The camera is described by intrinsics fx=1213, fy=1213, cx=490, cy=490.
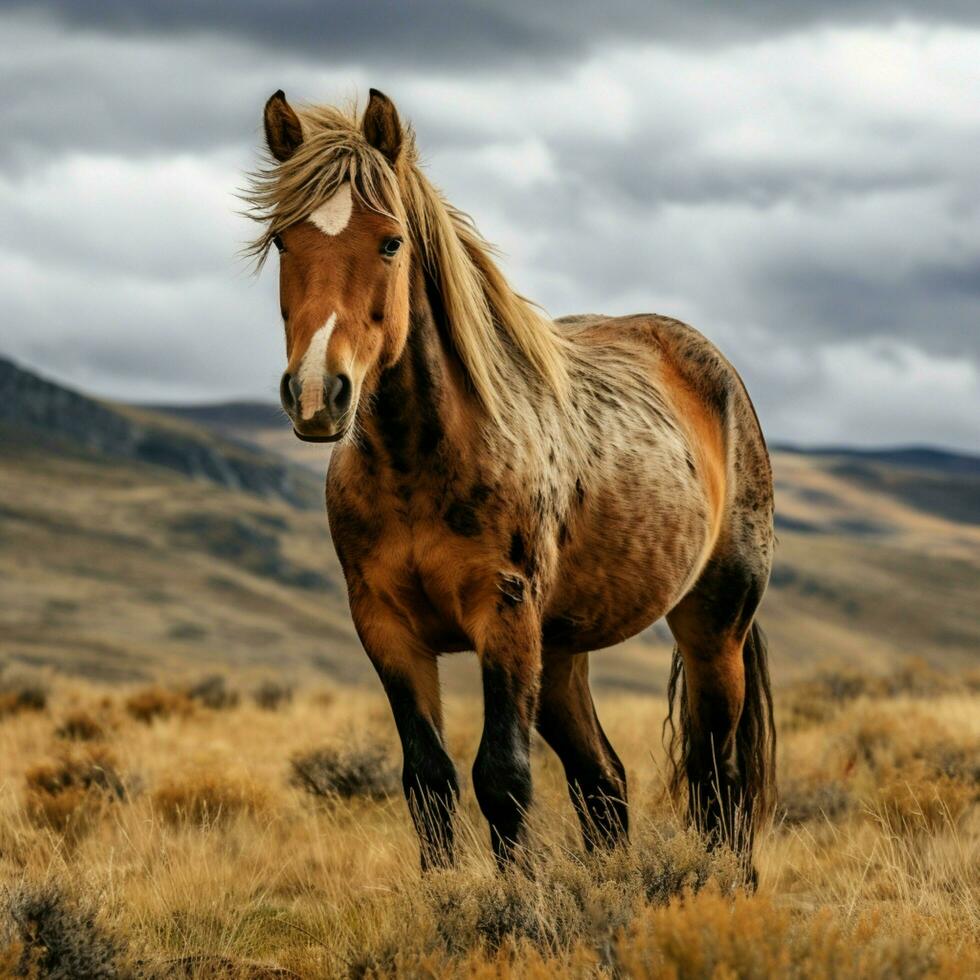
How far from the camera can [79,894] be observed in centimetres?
374

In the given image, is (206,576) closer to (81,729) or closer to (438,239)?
(81,729)

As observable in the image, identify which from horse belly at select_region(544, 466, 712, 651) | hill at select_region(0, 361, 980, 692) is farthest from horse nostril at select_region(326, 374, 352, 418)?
hill at select_region(0, 361, 980, 692)

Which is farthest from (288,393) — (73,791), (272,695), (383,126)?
(272,695)

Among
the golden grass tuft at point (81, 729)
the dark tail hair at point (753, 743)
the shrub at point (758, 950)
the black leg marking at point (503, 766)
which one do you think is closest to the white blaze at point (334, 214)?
the black leg marking at point (503, 766)

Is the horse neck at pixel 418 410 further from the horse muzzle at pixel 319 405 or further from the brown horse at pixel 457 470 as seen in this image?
the horse muzzle at pixel 319 405

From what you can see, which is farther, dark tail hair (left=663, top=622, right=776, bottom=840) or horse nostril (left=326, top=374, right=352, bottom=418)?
dark tail hair (left=663, top=622, right=776, bottom=840)

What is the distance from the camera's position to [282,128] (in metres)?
4.63

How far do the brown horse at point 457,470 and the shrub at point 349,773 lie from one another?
2.31m

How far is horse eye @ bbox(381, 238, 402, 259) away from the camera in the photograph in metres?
4.25

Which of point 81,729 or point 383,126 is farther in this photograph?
point 81,729

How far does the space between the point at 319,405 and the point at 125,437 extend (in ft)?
443

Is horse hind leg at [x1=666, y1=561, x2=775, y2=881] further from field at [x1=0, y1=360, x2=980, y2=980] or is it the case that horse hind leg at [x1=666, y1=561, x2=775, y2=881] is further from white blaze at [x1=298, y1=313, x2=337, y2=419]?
white blaze at [x1=298, y1=313, x2=337, y2=419]

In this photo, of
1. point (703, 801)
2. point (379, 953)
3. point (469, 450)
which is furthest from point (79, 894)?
point (703, 801)

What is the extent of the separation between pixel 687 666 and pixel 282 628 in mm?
61547
